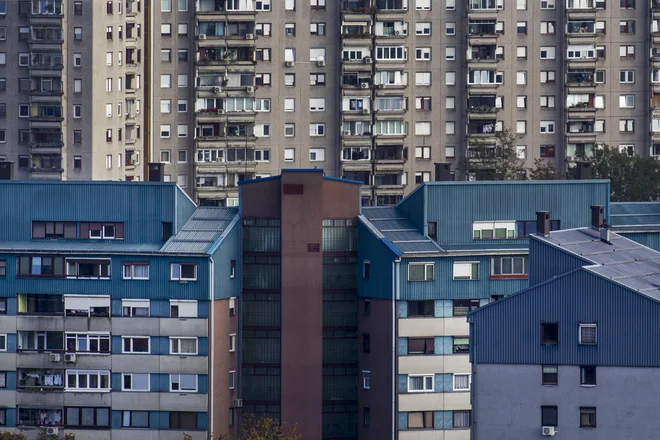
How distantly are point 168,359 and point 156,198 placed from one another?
8081mm

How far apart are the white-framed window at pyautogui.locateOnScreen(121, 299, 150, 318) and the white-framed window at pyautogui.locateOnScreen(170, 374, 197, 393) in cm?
339

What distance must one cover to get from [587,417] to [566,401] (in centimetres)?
106

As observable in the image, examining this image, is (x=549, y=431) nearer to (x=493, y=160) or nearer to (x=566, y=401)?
(x=566, y=401)

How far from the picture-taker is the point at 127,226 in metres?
112

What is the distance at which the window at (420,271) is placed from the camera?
363 feet

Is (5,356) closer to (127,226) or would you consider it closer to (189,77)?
(127,226)

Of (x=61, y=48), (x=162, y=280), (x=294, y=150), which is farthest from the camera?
(x=294, y=150)

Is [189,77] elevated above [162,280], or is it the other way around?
[189,77]

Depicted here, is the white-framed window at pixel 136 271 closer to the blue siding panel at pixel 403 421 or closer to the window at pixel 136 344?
the window at pixel 136 344

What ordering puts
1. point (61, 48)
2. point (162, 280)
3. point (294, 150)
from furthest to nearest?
point (294, 150) → point (61, 48) → point (162, 280)

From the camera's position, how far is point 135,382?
110688 mm

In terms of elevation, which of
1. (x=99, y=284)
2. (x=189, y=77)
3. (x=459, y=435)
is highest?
(x=189, y=77)

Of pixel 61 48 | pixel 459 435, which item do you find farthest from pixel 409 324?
pixel 61 48

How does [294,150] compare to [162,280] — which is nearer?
[162,280]
